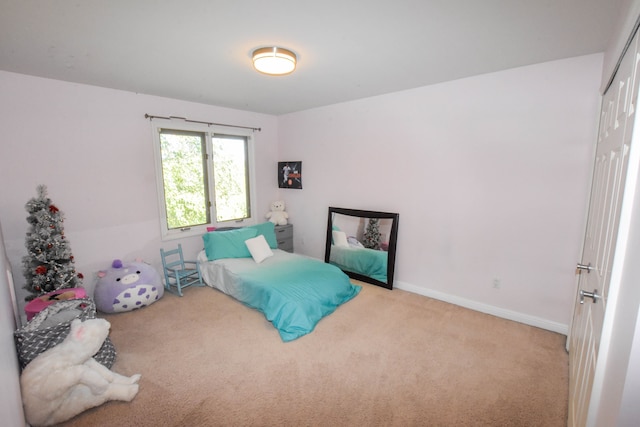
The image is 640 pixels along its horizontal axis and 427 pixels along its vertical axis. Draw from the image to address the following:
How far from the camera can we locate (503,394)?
1942 millimetres

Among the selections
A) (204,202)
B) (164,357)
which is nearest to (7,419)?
(164,357)

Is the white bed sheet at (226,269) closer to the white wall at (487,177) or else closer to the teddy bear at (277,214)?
the teddy bear at (277,214)

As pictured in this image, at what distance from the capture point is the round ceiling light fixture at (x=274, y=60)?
2137mm

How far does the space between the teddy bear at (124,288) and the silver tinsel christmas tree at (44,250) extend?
0.40 m

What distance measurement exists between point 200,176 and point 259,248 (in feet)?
4.57

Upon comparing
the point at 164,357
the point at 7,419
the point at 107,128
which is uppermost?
the point at 107,128

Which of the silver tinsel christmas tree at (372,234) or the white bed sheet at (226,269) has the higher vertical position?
the silver tinsel christmas tree at (372,234)

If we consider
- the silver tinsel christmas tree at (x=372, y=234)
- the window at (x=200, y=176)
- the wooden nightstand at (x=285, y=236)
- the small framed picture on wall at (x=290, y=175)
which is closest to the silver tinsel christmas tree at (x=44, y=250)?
the window at (x=200, y=176)

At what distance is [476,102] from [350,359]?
2.70m

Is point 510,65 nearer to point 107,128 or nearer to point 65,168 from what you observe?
point 107,128

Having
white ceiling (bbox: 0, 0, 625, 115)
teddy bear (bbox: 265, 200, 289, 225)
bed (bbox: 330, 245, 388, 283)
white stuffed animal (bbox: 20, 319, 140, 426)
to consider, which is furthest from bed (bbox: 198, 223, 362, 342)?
white ceiling (bbox: 0, 0, 625, 115)

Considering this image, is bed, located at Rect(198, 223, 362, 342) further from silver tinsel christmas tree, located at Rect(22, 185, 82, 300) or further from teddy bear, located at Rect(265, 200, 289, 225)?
Answer: silver tinsel christmas tree, located at Rect(22, 185, 82, 300)

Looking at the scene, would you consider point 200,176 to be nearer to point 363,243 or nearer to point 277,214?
point 277,214

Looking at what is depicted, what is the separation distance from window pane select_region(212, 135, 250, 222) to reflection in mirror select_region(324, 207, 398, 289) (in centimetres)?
151
